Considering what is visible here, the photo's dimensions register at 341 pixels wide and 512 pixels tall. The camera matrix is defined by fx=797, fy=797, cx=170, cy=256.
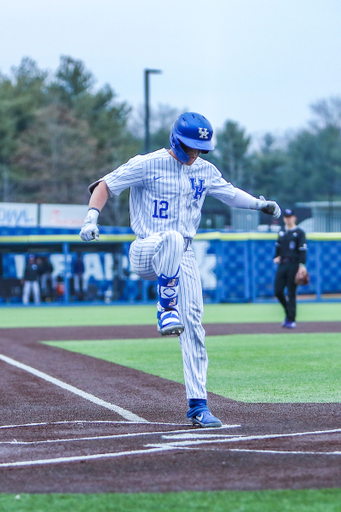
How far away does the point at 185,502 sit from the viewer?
3025mm

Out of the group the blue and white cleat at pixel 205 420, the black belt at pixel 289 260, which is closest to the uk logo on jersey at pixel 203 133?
the blue and white cleat at pixel 205 420

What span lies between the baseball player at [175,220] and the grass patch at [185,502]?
188 cm

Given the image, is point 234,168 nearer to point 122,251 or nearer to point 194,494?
point 122,251

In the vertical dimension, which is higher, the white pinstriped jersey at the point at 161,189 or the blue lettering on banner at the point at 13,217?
the blue lettering on banner at the point at 13,217

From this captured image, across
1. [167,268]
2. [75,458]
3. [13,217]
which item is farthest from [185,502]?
[13,217]

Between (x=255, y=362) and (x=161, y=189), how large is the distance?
4.52 metres

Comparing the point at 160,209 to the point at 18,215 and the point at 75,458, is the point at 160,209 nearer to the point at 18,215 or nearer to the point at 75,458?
the point at 75,458

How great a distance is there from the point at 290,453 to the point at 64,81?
62381 mm

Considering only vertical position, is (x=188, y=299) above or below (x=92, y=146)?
below

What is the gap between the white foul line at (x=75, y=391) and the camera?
5.50 meters

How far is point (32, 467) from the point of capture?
3.69m

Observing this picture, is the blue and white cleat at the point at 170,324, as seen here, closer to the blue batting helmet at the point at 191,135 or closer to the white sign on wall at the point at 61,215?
the blue batting helmet at the point at 191,135

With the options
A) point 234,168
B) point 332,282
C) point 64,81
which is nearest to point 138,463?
point 332,282

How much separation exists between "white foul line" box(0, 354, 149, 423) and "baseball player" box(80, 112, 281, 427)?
1.86 feet
